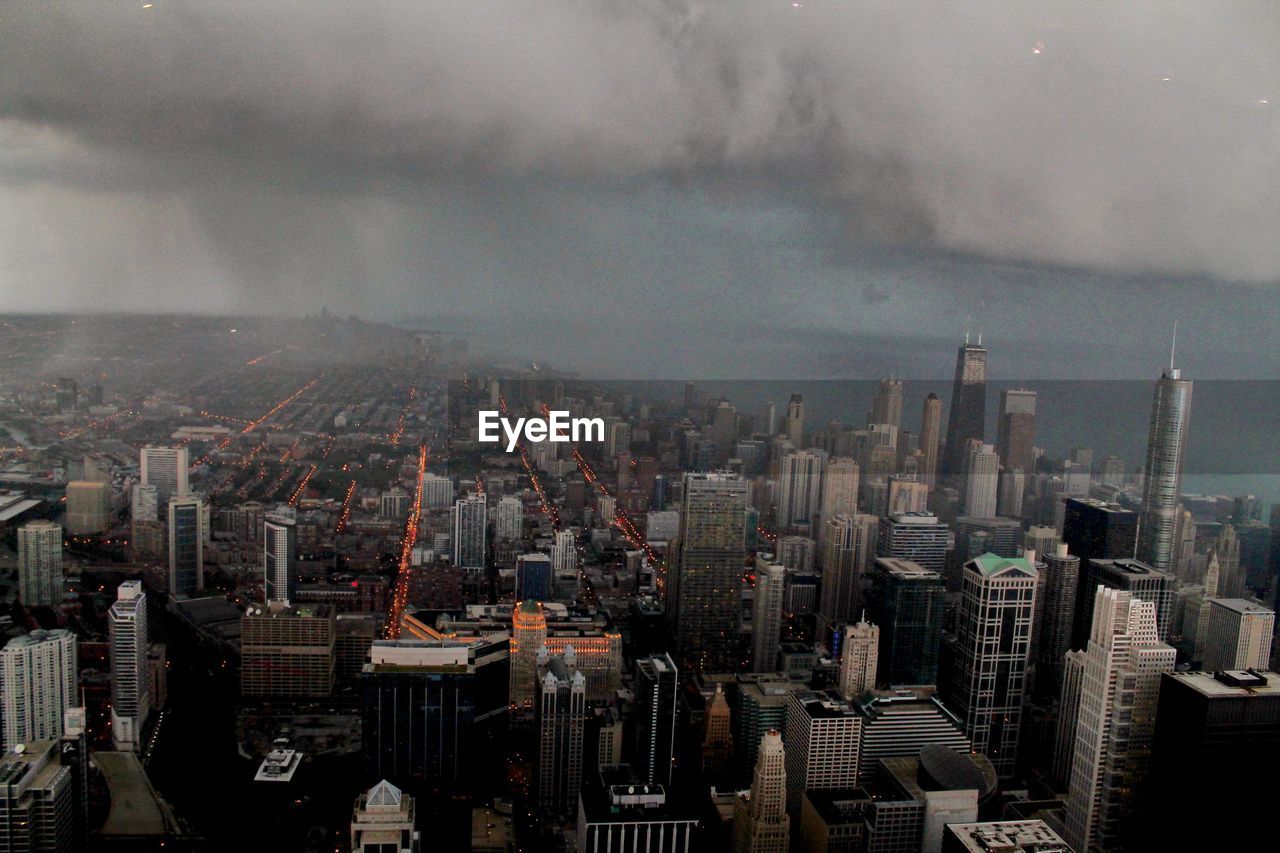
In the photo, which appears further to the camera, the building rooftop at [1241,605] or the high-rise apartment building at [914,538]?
the high-rise apartment building at [914,538]

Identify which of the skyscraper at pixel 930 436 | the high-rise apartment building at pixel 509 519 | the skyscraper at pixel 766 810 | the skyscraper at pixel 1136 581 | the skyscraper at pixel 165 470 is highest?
the skyscraper at pixel 930 436

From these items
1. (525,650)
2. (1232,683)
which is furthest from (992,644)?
(525,650)

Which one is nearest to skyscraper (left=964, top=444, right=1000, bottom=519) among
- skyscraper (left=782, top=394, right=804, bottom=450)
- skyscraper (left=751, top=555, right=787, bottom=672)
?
skyscraper (left=782, top=394, right=804, bottom=450)

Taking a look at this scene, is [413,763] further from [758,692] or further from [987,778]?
[987,778]

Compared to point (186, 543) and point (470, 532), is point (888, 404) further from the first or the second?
point (186, 543)

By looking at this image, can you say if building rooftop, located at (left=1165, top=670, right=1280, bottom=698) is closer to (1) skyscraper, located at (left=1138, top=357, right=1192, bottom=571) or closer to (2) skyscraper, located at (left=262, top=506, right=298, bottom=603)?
(1) skyscraper, located at (left=1138, top=357, right=1192, bottom=571)

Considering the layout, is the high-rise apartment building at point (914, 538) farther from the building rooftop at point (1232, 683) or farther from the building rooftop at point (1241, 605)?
the building rooftop at point (1232, 683)

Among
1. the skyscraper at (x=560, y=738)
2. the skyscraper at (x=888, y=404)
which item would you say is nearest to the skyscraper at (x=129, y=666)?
the skyscraper at (x=560, y=738)
